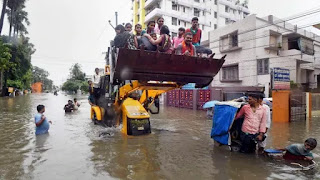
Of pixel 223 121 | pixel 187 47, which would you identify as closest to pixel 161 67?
pixel 187 47

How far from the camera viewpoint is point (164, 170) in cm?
473

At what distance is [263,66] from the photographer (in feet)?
71.9

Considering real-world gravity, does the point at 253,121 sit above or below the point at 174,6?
below

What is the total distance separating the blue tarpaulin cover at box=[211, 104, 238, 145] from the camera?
589 cm

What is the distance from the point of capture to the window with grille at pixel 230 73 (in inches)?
950

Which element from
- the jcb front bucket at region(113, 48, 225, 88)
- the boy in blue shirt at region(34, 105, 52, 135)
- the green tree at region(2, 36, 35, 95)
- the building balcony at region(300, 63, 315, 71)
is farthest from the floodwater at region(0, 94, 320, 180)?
the green tree at region(2, 36, 35, 95)

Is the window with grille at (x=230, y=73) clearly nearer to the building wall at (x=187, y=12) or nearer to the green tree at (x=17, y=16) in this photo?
the building wall at (x=187, y=12)

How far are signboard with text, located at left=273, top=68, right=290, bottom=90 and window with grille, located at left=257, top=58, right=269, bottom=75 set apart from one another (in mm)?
8721

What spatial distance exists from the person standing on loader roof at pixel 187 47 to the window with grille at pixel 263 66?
17.6 m

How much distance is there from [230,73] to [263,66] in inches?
146

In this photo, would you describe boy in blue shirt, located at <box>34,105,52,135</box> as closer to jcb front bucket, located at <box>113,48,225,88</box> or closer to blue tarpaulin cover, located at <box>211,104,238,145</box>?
jcb front bucket, located at <box>113,48,225,88</box>

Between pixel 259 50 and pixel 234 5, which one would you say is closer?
pixel 259 50

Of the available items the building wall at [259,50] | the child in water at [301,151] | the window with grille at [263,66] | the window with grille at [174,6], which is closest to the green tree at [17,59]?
the window with grille at [174,6]

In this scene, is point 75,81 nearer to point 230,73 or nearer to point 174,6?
point 174,6
